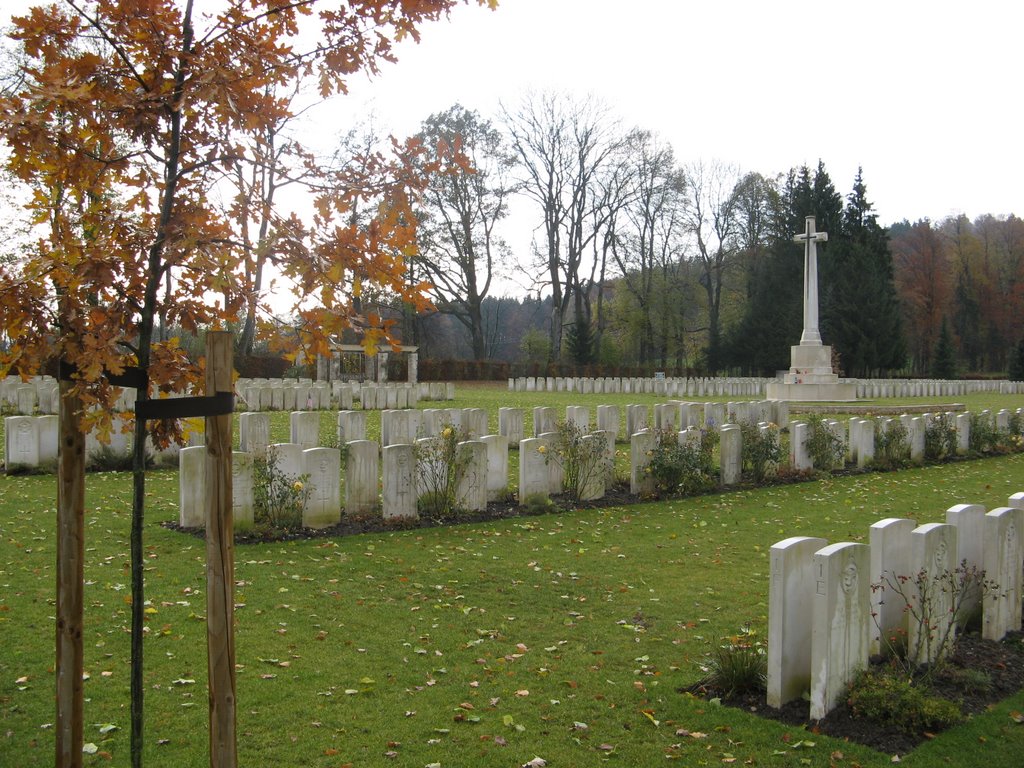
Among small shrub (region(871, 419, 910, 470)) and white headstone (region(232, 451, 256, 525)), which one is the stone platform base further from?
white headstone (region(232, 451, 256, 525))

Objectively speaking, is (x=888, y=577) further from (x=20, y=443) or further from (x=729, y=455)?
(x=20, y=443)

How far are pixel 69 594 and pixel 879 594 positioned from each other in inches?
157

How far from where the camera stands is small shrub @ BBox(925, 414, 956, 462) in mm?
14609

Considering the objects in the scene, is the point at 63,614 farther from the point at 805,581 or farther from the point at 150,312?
the point at 805,581

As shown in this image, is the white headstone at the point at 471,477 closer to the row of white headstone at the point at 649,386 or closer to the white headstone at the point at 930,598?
the white headstone at the point at 930,598

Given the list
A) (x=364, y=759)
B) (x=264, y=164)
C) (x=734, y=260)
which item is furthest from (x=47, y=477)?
(x=734, y=260)

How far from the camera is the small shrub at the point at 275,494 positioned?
312 inches

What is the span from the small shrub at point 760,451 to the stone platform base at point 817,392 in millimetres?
15186

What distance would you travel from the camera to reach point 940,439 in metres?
14.7

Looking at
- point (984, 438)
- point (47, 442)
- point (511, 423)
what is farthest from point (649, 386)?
point (47, 442)

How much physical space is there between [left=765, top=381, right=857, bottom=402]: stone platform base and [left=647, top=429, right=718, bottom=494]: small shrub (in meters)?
16.6

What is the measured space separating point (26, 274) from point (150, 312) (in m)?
0.39

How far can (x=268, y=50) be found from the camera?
304 centimetres

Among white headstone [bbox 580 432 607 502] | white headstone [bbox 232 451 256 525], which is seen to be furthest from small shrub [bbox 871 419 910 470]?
white headstone [bbox 232 451 256 525]
